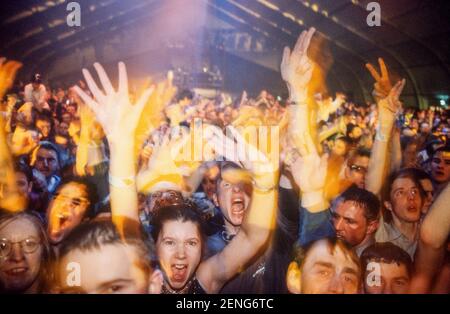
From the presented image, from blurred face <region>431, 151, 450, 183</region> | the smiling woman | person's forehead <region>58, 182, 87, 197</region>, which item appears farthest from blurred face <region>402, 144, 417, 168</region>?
the smiling woman

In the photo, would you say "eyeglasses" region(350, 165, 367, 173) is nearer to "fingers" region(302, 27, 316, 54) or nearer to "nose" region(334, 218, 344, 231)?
"nose" region(334, 218, 344, 231)

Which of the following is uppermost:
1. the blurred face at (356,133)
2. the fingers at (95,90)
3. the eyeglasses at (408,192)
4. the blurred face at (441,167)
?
the blurred face at (356,133)

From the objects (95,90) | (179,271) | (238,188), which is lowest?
(179,271)

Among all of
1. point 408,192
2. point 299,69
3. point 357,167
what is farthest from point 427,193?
point 299,69

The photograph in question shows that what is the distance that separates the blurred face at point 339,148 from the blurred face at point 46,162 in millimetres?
2120

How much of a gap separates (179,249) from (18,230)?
914mm

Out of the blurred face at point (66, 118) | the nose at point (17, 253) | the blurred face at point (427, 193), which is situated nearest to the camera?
the nose at point (17, 253)

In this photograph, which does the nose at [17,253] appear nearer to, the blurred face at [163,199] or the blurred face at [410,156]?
the blurred face at [163,199]

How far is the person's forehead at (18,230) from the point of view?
2072mm

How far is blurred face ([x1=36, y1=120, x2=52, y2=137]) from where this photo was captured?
293cm

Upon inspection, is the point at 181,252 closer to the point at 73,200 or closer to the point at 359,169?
the point at 73,200

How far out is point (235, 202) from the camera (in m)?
2.26

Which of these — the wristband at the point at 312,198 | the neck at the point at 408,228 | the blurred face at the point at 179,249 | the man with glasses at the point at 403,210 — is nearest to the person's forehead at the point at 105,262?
the blurred face at the point at 179,249

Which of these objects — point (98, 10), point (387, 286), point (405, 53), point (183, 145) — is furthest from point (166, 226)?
point (405, 53)
